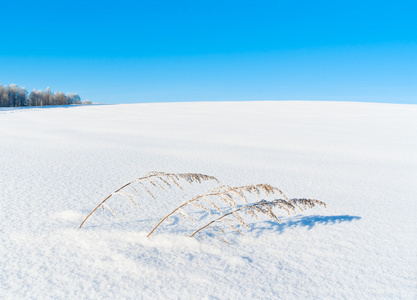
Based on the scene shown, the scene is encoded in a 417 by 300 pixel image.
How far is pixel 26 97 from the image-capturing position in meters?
46.4

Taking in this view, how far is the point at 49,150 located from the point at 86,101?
54.5 m

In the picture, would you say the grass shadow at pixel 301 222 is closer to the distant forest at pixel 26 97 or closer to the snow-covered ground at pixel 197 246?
the snow-covered ground at pixel 197 246

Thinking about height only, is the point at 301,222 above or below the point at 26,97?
below

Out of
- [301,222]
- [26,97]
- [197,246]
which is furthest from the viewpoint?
[26,97]

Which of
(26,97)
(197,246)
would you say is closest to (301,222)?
(197,246)

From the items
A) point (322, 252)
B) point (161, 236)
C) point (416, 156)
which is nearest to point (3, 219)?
point (161, 236)

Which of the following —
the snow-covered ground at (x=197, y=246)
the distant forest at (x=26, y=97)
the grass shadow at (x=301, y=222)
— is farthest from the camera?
the distant forest at (x=26, y=97)

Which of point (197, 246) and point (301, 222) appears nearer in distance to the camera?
point (197, 246)

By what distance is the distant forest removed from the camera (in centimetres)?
4209

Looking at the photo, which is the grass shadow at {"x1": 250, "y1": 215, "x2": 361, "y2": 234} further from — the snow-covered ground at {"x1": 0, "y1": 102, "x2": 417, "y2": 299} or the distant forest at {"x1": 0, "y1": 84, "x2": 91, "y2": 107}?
the distant forest at {"x1": 0, "y1": 84, "x2": 91, "y2": 107}

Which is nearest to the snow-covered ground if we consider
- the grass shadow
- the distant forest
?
the grass shadow

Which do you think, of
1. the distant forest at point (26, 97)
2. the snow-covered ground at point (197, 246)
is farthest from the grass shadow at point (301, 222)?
the distant forest at point (26, 97)

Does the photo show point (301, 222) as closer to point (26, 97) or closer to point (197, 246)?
point (197, 246)

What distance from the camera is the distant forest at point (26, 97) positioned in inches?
1657
